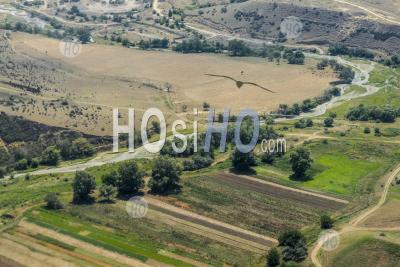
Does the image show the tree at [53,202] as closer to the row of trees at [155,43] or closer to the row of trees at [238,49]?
the row of trees at [238,49]

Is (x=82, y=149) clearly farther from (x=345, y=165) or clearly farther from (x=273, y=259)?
(x=273, y=259)

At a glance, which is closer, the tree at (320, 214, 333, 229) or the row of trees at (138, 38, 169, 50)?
the tree at (320, 214, 333, 229)

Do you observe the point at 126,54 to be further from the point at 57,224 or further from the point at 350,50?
the point at 57,224

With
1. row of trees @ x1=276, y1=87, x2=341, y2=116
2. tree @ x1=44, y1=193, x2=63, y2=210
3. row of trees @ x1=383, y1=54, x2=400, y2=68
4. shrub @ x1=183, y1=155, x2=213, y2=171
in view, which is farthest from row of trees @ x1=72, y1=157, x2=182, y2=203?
row of trees @ x1=383, y1=54, x2=400, y2=68

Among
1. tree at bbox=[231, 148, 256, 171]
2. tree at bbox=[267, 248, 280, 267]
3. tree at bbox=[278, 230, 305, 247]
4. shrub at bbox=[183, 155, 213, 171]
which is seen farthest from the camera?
shrub at bbox=[183, 155, 213, 171]

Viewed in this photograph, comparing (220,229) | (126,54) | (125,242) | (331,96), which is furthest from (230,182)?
(126,54)

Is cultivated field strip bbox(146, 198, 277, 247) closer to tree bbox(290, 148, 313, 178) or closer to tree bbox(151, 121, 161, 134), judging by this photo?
tree bbox(290, 148, 313, 178)
